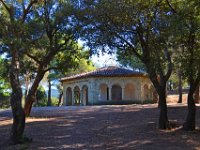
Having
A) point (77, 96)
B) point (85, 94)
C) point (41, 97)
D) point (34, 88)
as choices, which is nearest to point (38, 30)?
point (34, 88)

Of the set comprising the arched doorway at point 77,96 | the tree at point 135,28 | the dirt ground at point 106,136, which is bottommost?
the dirt ground at point 106,136

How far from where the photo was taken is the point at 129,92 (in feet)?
165

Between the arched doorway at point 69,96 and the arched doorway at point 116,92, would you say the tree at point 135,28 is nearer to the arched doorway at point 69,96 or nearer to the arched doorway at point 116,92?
the arched doorway at point 116,92

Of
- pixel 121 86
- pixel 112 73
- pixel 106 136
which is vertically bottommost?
pixel 106 136

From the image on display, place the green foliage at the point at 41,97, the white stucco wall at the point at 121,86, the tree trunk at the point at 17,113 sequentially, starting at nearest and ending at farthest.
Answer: the tree trunk at the point at 17,113
the white stucco wall at the point at 121,86
the green foliage at the point at 41,97

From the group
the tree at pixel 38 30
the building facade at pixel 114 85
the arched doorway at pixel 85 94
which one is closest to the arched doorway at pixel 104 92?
the building facade at pixel 114 85

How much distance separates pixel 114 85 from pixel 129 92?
7.07 ft

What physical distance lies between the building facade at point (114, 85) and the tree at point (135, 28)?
30.3 m

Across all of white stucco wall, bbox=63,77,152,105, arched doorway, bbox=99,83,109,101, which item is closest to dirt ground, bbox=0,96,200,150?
white stucco wall, bbox=63,77,152,105

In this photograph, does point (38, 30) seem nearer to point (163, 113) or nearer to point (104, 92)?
point (163, 113)

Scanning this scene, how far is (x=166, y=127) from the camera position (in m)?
18.2

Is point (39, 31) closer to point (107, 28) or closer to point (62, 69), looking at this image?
point (62, 69)

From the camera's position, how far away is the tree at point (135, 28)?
15844 millimetres

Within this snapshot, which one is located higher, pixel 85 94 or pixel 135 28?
pixel 135 28
